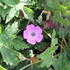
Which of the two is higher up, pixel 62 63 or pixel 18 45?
pixel 18 45

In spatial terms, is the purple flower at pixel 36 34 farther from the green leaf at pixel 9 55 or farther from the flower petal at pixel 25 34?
the green leaf at pixel 9 55

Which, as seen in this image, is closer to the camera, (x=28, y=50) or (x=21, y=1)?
(x=21, y=1)

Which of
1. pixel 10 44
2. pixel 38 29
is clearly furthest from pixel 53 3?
pixel 10 44

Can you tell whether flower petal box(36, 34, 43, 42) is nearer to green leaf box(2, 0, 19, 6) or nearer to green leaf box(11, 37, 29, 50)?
green leaf box(11, 37, 29, 50)

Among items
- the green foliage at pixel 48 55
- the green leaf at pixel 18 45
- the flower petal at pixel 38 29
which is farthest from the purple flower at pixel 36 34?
the green foliage at pixel 48 55

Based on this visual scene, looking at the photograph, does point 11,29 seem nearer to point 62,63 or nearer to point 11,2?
point 11,2

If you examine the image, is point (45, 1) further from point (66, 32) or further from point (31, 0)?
point (66, 32)

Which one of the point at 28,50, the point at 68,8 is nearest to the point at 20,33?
the point at 28,50

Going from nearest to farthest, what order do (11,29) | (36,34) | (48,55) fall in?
(48,55) → (11,29) → (36,34)

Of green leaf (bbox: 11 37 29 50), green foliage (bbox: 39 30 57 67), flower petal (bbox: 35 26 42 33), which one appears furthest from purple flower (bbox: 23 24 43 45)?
green foliage (bbox: 39 30 57 67)
